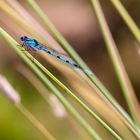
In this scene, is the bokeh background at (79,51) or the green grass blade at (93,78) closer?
the green grass blade at (93,78)

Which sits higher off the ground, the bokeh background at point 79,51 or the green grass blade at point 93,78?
the bokeh background at point 79,51

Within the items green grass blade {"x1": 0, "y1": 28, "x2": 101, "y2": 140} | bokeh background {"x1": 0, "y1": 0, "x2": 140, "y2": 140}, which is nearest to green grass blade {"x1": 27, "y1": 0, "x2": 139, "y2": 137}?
green grass blade {"x1": 0, "y1": 28, "x2": 101, "y2": 140}

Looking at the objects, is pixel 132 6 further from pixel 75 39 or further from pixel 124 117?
pixel 124 117

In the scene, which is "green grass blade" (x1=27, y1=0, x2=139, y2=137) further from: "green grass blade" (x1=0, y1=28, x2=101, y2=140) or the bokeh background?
the bokeh background

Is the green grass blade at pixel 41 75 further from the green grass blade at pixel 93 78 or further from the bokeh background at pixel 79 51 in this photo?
the bokeh background at pixel 79 51

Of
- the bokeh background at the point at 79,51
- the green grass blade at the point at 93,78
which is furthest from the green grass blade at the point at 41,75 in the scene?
the bokeh background at the point at 79,51

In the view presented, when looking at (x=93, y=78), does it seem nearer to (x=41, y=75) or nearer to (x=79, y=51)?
(x=41, y=75)

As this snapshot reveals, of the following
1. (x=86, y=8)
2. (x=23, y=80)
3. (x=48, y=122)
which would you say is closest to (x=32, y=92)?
(x=23, y=80)

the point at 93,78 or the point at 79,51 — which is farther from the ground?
the point at 79,51

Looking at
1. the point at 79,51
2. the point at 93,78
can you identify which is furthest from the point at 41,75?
the point at 79,51
